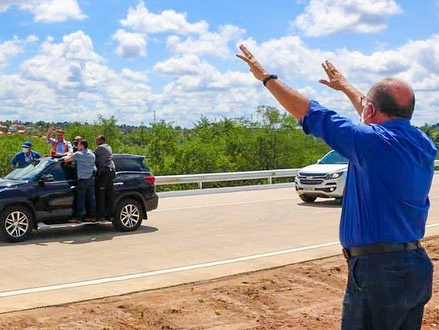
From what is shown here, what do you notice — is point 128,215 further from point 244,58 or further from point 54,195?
point 244,58

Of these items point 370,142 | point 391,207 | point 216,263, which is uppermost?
point 370,142

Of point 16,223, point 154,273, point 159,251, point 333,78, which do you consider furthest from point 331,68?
point 16,223

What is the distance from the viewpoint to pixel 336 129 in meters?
3.13

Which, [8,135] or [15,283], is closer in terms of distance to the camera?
[15,283]

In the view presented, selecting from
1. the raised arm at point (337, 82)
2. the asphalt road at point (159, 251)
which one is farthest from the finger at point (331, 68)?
the asphalt road at point (159, 251)

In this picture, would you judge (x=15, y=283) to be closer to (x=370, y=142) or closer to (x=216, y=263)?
(x=216, y=263)

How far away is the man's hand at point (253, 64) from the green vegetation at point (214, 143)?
149 ft

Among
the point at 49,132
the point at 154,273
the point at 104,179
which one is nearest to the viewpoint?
the point at 154,273

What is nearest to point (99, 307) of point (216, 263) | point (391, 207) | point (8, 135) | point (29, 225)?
point (216, 263)

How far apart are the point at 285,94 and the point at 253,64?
0.35 metres

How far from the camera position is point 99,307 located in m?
6.95

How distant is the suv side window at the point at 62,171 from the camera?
12.6 metres

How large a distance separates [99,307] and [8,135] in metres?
42.0

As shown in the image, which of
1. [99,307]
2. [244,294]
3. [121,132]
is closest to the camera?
[99,307]
